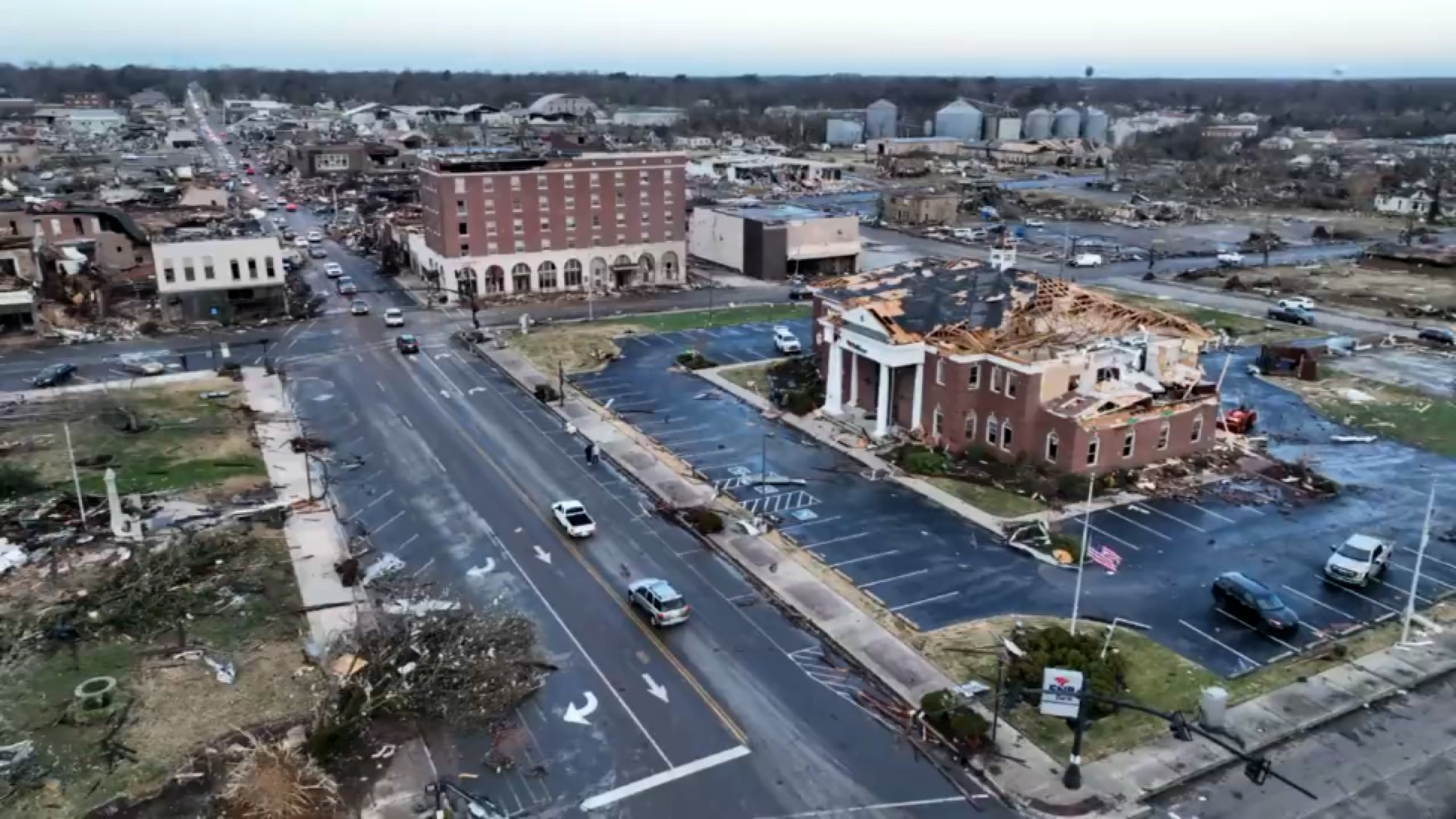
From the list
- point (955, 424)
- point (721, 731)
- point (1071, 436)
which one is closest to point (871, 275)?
point (955, 424)

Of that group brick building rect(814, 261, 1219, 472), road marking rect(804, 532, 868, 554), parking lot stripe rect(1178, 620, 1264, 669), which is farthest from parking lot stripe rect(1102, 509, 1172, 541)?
road marking rect(804, 532, 868, 554)

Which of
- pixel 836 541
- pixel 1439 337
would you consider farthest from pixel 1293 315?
pixel 836 541

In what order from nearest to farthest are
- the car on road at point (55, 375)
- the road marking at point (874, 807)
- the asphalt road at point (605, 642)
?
1. the road marking at point (874, 807)
2. the asphalt road at point (605, 642)
3. the car on road at point (55, 375)

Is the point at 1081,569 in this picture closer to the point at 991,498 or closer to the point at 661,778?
the point at 991,498

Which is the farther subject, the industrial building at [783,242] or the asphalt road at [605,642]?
the industrial building at [783,242]

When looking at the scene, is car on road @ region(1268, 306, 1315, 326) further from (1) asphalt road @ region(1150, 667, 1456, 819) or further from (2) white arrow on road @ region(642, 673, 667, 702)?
(2) white arrow on road @ region(642, 673, 667, 702)

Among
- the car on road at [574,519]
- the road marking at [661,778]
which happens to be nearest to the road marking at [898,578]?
the road marking at [661,778]

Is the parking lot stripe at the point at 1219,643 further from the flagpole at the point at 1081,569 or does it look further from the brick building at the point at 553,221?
the brick building at the point at 553,221
